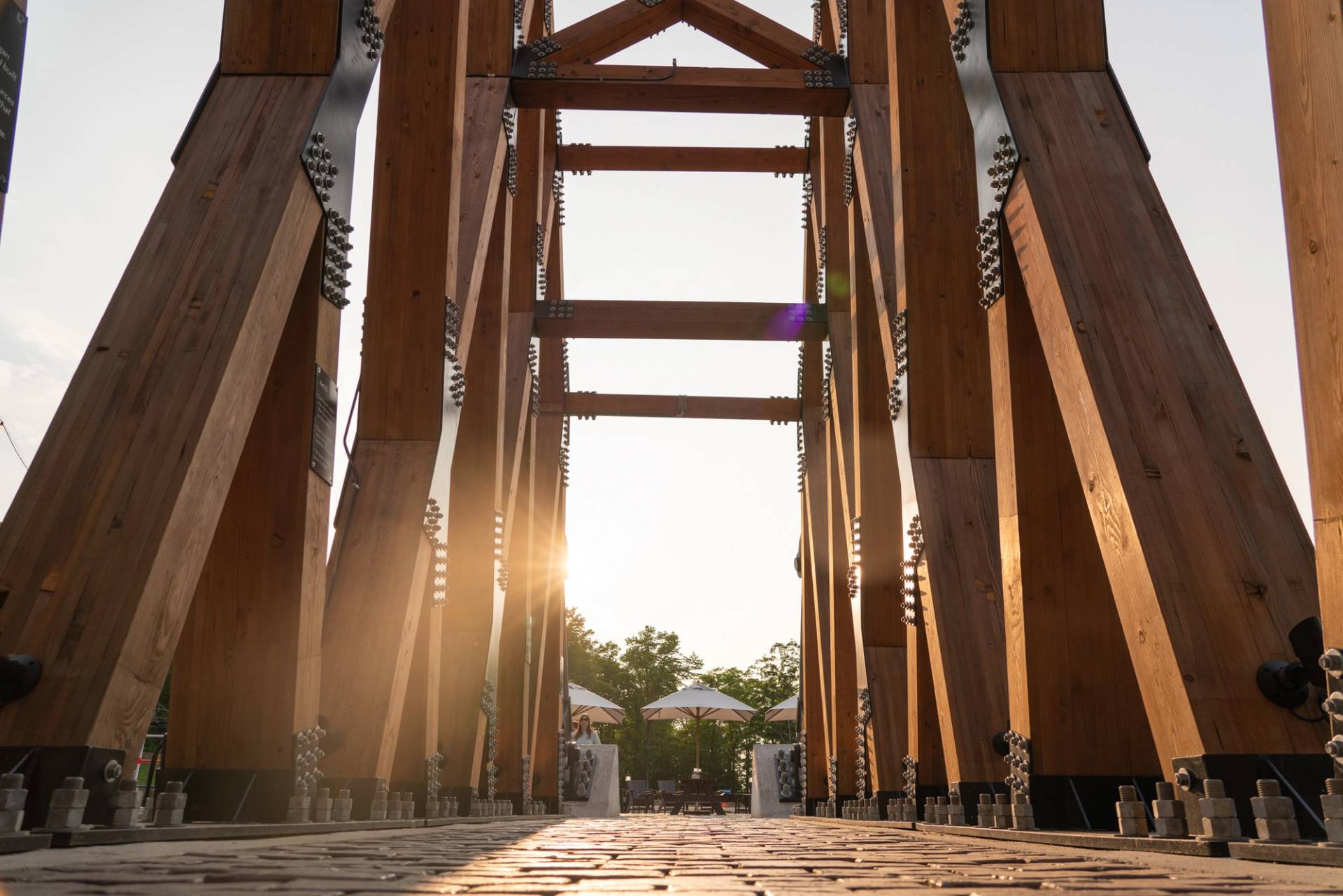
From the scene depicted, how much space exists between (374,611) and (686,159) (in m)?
10.1

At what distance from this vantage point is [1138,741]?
434cm

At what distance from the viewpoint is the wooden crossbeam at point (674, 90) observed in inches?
404

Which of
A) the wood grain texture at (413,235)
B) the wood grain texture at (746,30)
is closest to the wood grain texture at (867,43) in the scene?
the wood grain texture at (746,30)

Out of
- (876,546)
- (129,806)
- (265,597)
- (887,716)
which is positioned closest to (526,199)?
(876,546)

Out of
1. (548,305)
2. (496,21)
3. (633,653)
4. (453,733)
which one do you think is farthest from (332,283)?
(633,653)

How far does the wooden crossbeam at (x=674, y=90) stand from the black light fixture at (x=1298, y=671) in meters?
7.89

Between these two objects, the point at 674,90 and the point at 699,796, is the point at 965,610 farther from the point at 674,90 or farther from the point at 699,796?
the point at 699,796

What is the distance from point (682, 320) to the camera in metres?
13.2

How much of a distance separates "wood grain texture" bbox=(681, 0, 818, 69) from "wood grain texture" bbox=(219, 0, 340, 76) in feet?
23.8

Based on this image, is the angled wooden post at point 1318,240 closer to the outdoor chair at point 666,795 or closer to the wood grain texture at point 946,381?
the wood grain texture at point 946,381

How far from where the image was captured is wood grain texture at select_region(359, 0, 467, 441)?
680 cm

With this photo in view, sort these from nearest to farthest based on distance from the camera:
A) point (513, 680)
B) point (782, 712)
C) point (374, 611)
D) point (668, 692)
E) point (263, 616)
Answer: point (263, 616), point (374, 611), point (513, 680), point (782, 712), point (668, 692)

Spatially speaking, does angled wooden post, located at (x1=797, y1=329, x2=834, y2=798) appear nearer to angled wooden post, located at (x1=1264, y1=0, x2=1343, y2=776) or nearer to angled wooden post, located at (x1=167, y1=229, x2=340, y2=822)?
angled wooden post, located at (x1=167, y1=229, x2=340, y2=822)

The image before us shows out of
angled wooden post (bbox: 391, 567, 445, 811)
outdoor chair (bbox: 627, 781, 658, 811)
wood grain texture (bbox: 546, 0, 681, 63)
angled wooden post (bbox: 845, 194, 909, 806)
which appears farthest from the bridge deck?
outdoor chair (bbox: 627, 781, 658, 811)
